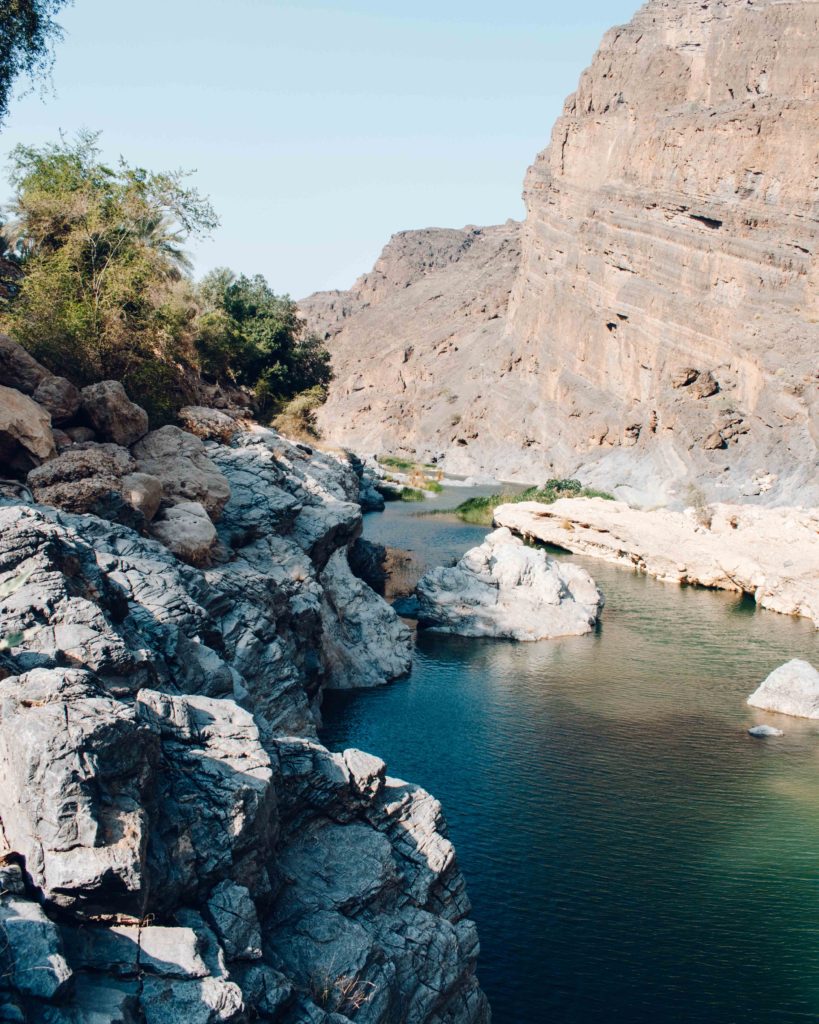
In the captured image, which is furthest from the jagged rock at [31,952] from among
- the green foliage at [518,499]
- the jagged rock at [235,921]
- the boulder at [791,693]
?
the green foliage at [518,499]

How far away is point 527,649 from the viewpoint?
98.2 ft

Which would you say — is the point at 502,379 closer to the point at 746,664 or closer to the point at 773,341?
the point at 773,341

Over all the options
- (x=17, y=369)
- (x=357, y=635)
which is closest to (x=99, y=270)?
(x=17, y=369)

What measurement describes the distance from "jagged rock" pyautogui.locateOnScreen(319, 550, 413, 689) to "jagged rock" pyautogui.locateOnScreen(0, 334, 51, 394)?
9.47 meters

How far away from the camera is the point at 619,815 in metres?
17.9

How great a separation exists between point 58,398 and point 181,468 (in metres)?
3.04

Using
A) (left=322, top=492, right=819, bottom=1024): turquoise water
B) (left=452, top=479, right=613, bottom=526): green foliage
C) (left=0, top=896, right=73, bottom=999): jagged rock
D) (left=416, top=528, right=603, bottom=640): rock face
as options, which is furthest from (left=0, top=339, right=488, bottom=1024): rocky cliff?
(left=452, top=479, right=613, bottom=526): green foliage

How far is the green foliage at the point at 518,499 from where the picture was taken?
6031 centimetres

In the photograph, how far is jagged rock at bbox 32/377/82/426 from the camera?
19125mm

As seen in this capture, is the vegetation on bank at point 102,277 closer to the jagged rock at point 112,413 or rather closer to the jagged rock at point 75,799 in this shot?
the jagged rock at point 112,413

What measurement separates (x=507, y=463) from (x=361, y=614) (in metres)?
62.8

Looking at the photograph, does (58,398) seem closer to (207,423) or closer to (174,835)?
(207,423)

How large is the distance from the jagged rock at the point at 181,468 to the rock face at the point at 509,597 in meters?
12.5

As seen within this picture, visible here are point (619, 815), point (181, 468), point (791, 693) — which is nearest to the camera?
point (619, 815)
